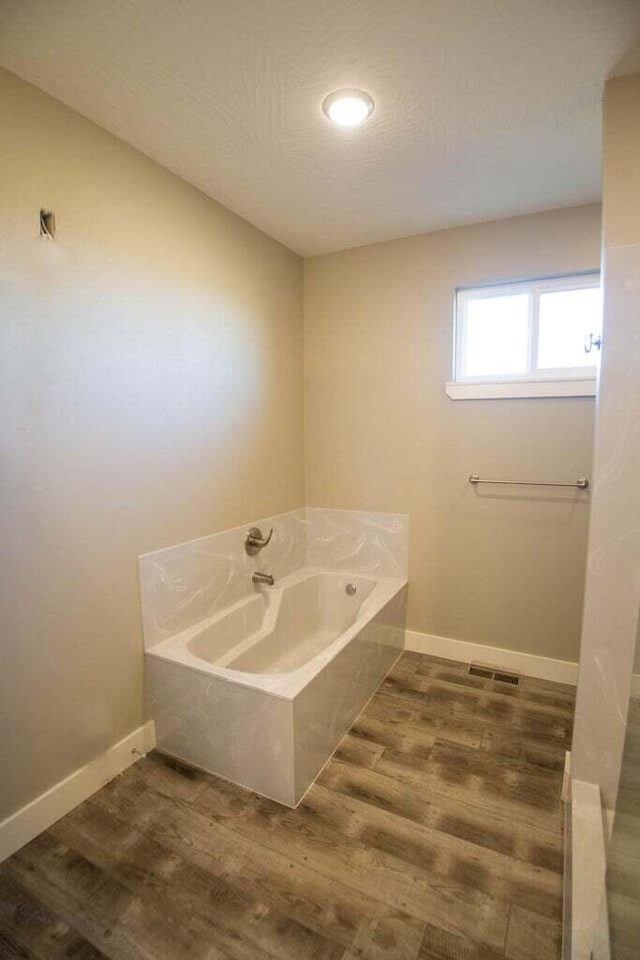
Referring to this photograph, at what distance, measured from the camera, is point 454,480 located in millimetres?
2598

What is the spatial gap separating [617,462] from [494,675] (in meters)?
1.62

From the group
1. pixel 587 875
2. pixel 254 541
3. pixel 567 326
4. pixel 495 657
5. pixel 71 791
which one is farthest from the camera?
pixel 495 657

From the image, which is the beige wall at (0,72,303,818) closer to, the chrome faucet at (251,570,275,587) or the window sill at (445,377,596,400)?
the chrome faucet at (251,570,275,587)

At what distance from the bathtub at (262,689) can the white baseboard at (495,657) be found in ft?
0.95

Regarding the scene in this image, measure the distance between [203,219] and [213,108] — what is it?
1.98ft

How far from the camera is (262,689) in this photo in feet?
5.28

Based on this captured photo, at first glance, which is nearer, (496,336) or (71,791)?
(71,791)

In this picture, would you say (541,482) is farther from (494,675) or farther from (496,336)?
(494,675)

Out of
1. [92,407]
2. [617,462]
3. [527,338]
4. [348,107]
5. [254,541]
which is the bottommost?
[254,541]

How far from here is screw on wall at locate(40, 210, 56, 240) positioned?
Result: 1.45 meters

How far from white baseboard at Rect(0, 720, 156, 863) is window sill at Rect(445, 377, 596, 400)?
2321 mm

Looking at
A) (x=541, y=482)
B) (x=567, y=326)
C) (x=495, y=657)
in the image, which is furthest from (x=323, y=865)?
(x=567, y=326)

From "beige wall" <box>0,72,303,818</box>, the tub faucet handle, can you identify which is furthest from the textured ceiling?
the tub faucet handle

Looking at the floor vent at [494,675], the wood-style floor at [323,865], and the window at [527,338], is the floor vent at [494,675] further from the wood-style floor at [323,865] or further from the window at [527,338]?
the window at [527,338]
